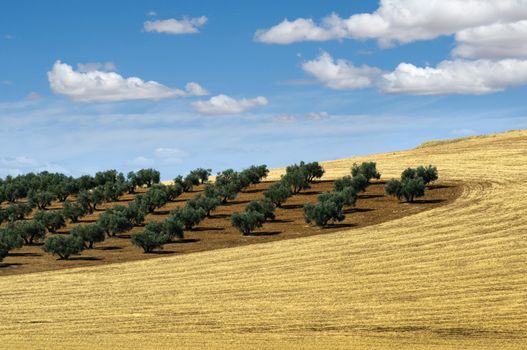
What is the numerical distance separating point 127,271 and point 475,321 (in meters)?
30.1

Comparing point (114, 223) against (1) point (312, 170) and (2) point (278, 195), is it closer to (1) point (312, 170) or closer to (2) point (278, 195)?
(2) point (278, 195)

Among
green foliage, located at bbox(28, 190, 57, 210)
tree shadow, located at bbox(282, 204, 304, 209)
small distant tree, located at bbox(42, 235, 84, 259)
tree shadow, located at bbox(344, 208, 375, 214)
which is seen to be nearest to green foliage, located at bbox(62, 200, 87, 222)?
green foliage, located at bbox(28, 190, 57, 210)

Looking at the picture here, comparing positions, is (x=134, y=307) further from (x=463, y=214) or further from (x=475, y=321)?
(x=463, y=214)

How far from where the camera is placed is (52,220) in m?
81.2

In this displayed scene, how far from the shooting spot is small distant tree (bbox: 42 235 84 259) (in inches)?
2594

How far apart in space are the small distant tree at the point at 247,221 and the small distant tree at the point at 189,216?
5.59 m

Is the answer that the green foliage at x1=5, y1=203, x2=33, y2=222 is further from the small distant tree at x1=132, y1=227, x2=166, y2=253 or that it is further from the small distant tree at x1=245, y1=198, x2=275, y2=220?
the small distant tree at x1=245, y1=198, x2=275, y2=220

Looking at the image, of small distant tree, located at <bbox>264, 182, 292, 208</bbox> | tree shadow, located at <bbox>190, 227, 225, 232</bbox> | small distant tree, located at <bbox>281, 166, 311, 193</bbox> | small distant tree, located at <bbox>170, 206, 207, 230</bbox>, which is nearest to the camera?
tree shadow, located at <bbox>190, 227, 225, 232</bbox>

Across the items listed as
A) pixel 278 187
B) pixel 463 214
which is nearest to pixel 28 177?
pixel 278 187

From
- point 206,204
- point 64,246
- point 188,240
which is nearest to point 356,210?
point 206,204

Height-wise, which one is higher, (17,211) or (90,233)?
(17,211)

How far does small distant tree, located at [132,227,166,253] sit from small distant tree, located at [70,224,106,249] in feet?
17.1

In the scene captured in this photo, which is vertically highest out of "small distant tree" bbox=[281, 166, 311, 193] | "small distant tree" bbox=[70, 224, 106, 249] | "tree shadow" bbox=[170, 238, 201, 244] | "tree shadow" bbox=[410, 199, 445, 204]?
"small distant tree" bbox=[281, 166, 311, 193]

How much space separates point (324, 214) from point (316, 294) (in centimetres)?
2714
